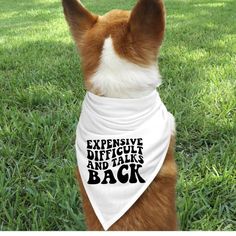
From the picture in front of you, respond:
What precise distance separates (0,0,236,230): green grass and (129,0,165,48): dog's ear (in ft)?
3.51

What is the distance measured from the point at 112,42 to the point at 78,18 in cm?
14

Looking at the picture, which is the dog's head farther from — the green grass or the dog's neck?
the green grass

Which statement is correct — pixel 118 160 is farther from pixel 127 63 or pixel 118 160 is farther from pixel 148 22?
pixel 148 22

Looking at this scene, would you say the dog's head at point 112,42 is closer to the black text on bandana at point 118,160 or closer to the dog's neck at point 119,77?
the dog's neck at point 119,77

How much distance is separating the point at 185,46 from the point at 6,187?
313cm

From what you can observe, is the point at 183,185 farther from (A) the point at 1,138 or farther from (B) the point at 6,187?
(A) the point at 1,138

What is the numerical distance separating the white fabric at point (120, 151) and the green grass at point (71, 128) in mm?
733

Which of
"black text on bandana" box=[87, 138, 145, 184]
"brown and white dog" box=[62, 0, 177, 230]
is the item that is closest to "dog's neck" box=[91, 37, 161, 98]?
"brown and white dog" box=[62, 0, 177, 230]

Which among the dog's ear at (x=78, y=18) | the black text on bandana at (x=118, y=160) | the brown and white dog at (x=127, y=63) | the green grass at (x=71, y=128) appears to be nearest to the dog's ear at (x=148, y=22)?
the brown and white dog at (x=127, y=63)

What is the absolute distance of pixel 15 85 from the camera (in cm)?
402

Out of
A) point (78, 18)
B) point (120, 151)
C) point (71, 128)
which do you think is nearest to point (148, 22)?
point (78, 18)

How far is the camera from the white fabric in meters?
1.51

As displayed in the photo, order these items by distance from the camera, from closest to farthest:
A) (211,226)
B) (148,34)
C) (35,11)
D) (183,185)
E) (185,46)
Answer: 1. (148,34)
2. (211,226)
3. (183,185)
4. (185,46)
5. (35,11)

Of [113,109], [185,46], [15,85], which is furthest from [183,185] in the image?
[185,46]
